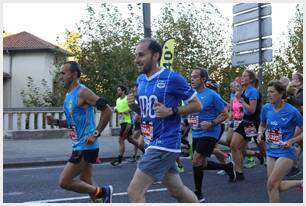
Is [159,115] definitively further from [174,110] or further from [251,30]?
[251,30]

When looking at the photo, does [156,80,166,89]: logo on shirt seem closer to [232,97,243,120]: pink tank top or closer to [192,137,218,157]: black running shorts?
[192,137,218,157]: black running shorts

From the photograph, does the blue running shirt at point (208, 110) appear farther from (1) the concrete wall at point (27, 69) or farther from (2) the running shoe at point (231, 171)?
(1) the concrete wall at point (27, 69)

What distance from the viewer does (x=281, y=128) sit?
228 inches

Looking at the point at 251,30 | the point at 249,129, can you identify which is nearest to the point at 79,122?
the point at 249,129

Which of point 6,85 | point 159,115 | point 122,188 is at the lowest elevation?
point 122,188

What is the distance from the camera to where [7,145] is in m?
15.5

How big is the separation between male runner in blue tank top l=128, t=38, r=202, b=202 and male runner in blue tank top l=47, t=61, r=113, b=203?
977 mm

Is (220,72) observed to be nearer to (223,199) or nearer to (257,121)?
(257,121)

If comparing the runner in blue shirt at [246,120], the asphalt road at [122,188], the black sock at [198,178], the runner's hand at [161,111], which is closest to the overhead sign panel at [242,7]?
the asphalt road at [122,188]

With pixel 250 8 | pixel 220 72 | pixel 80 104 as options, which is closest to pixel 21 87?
pixel 220 72

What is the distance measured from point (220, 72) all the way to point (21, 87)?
50.1ft

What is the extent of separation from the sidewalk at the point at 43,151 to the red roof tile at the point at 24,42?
19.3 metres

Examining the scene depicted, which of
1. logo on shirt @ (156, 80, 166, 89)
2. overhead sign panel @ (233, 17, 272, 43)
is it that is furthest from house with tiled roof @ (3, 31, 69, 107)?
logo on shirt @ (156, 80, 166, 89)

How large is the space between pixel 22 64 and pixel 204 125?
31985 mm
